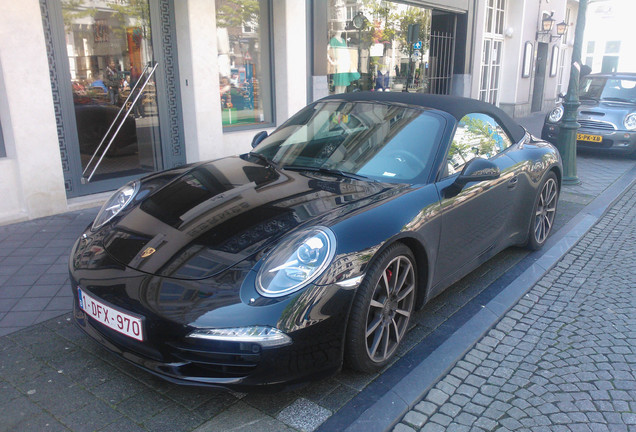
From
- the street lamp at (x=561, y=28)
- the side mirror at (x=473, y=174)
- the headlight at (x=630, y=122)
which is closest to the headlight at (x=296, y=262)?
the side mirror at (x=473, y=174)

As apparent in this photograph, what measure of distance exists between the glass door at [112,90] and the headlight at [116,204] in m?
3.05

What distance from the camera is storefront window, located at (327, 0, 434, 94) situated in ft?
33.3

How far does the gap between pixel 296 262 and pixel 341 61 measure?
27.8ft

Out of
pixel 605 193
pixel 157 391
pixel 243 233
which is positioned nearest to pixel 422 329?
pixel 243 233

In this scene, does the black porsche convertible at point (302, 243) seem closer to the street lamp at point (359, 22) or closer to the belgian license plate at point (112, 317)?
the belgian license plate at point (112, 317)

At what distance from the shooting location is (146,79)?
22.6 feet

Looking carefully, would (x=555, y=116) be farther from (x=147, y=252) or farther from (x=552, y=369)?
(x=147, y=252)

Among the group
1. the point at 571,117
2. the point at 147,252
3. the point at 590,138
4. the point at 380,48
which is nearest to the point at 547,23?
the point at 380,48

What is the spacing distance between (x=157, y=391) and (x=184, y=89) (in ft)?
17.6

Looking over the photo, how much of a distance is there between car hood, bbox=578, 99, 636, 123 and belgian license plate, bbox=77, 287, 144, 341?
33.7ft

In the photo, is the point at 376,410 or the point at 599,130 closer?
the point at 376,410

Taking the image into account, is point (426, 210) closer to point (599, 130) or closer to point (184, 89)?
point (184, 89)

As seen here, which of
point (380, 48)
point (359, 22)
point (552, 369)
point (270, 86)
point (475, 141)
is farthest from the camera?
point (380, 48)

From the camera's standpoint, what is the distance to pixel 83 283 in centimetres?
268
